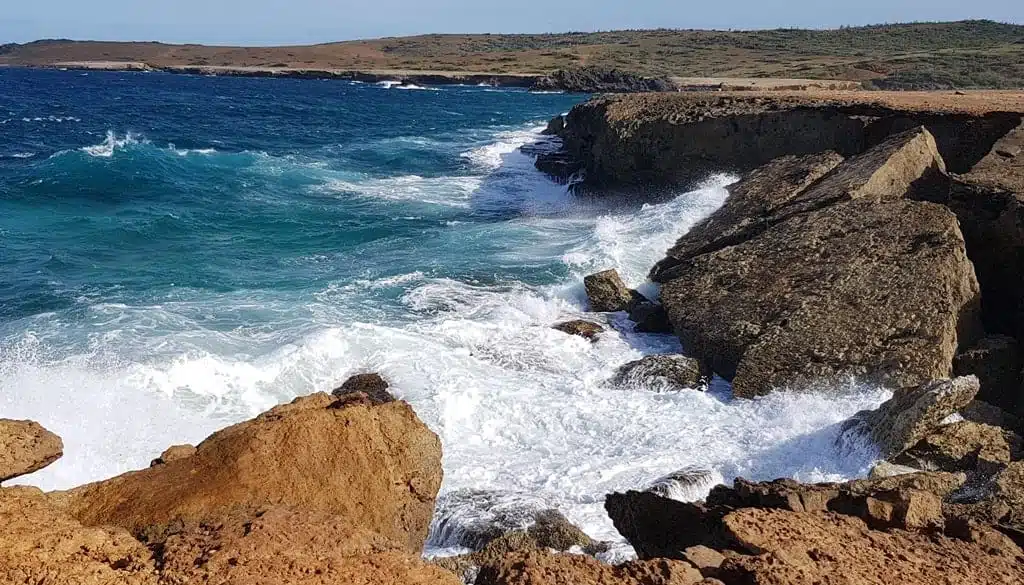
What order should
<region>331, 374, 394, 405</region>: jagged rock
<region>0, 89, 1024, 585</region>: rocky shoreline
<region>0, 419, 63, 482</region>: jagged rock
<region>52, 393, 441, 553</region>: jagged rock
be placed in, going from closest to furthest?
<region>0, 89, 1024, 585</region>: rocky shoreline, <region>52, 393, 441, 553</region>: jagged rock, <region>0, 419, 63, 482</region>: jagged rock, <region>331, 374, 394, 405</region>: jagged rock

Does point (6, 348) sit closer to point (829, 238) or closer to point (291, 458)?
point (291, 458)

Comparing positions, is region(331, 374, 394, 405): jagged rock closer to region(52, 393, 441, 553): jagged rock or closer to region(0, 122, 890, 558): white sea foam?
region(0, 122, 890, 558): white sea foam

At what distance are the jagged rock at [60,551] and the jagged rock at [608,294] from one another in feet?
34.4

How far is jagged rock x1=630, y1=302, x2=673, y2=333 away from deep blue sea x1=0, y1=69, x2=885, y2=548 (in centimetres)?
25

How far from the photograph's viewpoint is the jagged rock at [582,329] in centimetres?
1299

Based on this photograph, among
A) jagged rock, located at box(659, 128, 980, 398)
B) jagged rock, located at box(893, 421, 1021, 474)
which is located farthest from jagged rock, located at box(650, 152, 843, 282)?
jagged rock, located at box(893, 421, 1021, 474)

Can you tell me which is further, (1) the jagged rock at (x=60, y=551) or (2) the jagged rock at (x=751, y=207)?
(2) the jagged rock at (x=751, y=207)

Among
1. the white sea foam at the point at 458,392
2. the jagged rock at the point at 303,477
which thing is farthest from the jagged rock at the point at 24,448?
the white sea foam at the point at 458,392

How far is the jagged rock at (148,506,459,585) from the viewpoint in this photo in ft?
13.2

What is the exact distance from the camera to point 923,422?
25.5 feet

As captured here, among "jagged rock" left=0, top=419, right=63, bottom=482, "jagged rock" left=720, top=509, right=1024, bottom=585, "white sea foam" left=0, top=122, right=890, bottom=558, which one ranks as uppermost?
"jagged rock" left=0, top=419, right=63, bottom=482

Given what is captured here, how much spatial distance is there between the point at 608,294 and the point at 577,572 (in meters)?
10.4

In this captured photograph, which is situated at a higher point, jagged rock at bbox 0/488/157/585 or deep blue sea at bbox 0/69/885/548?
jagged rock at bbox 0/488/157/585

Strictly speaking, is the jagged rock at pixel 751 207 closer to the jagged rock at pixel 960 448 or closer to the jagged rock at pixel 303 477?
the jagged rock at pixel 960 448
